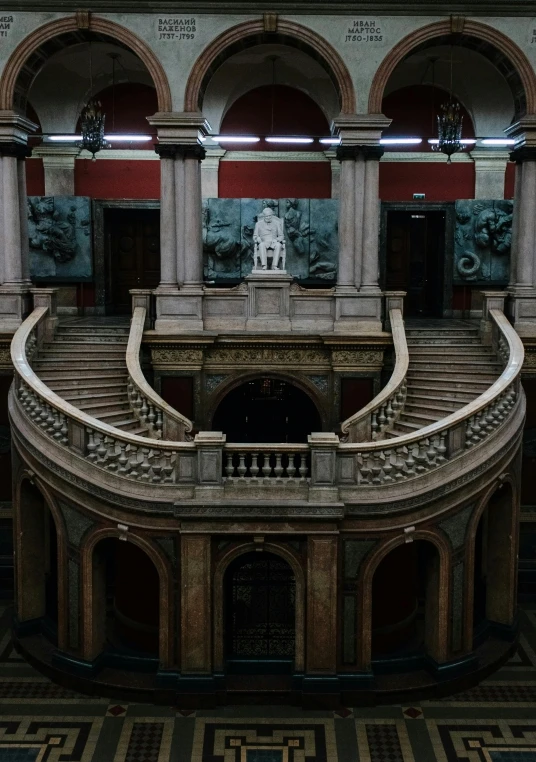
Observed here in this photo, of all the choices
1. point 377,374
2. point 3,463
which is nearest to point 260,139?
point 377,374

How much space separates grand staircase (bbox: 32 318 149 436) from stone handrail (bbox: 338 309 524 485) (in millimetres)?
3766

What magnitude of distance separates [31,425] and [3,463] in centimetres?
385

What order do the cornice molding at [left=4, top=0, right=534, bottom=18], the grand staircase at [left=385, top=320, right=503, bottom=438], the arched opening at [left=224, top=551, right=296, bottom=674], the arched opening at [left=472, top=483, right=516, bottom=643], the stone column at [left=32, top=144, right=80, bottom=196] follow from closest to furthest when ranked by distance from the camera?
the arched opening at [left=224, top=551, right=296, bottom=674] → the arched opening at [left=472, top=483, right=516, bottom=643] → the grand staircase at [left=385, top=320, right=503, bottom=438] → the cornice molding at [left=4, top=0, right=534, bottom=18] → the stone column at [left=32, top=144, right=80, bottom=196]

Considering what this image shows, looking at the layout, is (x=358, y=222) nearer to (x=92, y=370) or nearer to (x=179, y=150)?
(x=179, y=150)

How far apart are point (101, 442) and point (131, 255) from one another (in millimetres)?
8850

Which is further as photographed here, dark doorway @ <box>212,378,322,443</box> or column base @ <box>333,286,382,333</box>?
dark doorway @ <box>212,378,322,443</box>

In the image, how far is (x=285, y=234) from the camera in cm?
1802

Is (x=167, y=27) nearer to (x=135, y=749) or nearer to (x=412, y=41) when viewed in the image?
(x=412, y=41)

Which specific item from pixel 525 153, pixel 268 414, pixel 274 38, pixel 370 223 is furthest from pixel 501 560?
pixel 274 38

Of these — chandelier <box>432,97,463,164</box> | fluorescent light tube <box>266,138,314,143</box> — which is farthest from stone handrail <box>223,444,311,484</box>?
fluorescent light tube <box>266,138,314,143</box>

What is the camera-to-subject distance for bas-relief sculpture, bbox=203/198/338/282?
18016 millimetres

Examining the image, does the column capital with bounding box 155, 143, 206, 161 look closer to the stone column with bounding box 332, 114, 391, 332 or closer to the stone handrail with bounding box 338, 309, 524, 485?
the stone column with bounding box 332, 114, 391, 332

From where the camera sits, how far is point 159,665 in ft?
37.6

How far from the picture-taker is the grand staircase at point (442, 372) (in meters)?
13.2
